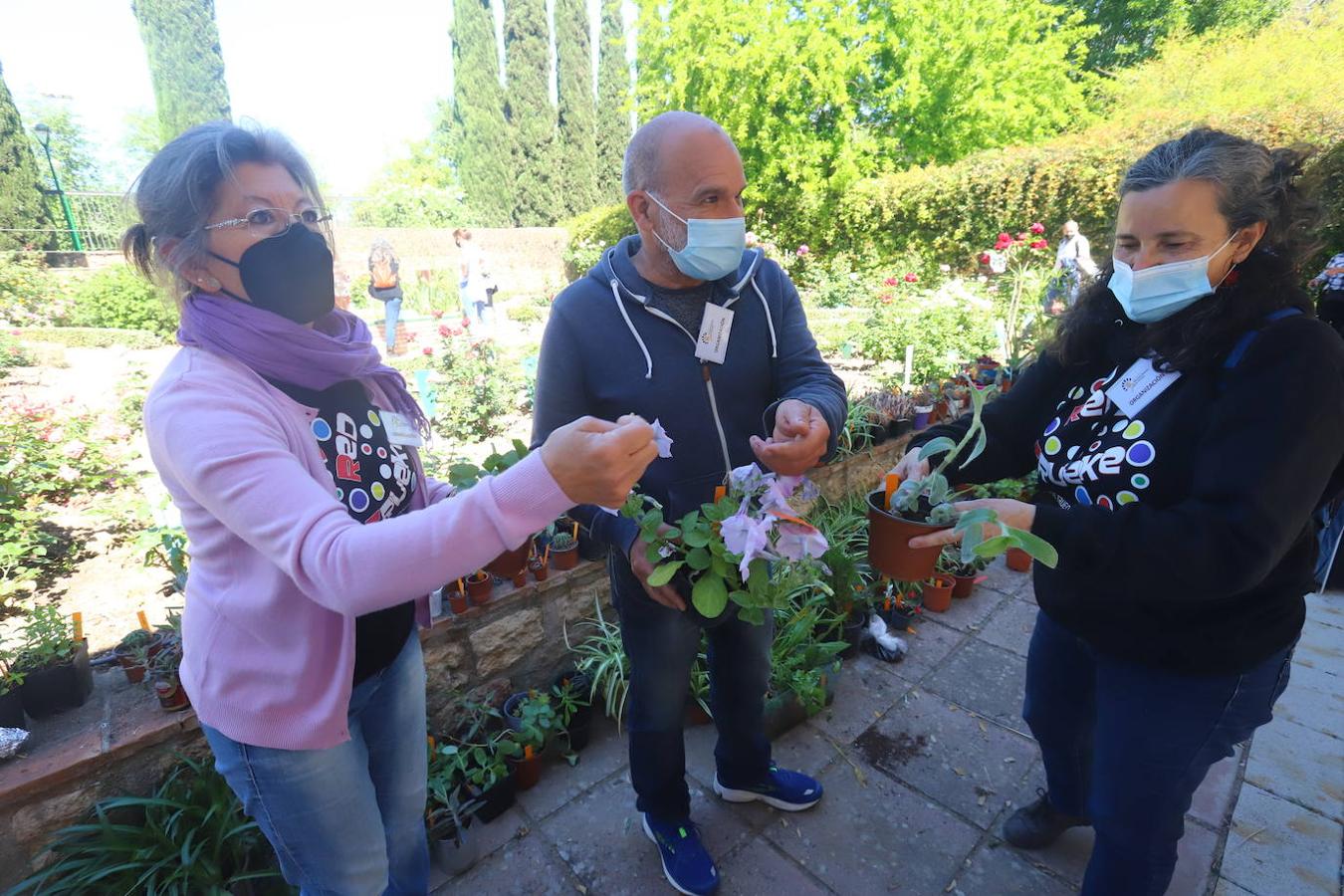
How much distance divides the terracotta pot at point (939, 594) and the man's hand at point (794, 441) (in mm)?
2186

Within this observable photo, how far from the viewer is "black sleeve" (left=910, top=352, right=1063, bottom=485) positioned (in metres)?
1.64

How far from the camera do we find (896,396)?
4613 millimetres

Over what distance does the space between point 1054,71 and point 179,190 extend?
18.8 meters

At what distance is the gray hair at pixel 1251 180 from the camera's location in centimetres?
121

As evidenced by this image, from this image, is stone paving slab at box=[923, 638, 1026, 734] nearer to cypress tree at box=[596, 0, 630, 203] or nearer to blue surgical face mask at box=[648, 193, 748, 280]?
blue surgical face mask at box=[648, 193, 748, 280]

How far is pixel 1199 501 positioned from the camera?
1126 mm

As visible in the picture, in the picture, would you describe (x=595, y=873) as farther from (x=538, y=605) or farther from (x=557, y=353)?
(x=557, y=353)

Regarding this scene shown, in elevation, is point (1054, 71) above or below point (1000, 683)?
above

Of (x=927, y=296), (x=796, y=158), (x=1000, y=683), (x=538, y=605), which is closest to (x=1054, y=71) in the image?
(x=796, y=158)

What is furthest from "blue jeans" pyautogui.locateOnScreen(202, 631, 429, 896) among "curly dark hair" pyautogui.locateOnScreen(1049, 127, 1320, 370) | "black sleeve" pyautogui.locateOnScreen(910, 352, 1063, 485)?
"curly dark hair" pyautogui.locateOnScreen(1049, 127, 1320, 370)

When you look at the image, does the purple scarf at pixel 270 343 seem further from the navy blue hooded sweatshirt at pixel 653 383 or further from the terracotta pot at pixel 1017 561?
the terracotta pot at pixel 1017 561

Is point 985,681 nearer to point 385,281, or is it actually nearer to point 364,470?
point 364,470

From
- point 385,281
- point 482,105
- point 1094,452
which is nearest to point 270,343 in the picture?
point 1094,452

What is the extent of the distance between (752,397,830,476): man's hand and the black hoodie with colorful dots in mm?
469
